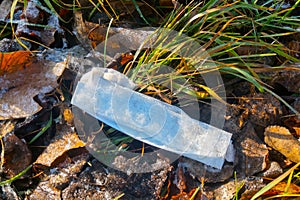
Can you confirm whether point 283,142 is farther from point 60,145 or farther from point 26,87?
point 26,87

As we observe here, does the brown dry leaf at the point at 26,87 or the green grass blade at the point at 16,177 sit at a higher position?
the brown dry leaf at the point at 26,87

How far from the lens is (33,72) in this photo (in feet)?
4.74

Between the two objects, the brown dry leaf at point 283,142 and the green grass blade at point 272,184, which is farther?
the brown dry leaf at point 283,142

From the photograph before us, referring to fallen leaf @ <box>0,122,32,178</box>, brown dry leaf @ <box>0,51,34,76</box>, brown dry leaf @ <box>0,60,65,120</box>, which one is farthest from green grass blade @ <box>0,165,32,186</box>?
brown dry leaf @ <box>0,51,34,76</box>

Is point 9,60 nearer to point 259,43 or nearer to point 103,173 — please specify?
point 103,173

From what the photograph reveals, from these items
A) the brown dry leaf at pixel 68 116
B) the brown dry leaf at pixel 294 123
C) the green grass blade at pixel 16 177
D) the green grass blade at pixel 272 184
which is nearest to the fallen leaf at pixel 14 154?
the green grass blade at pixel 16 177

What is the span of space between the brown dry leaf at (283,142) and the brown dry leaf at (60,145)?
67 cm

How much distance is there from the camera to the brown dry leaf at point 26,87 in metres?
1.41

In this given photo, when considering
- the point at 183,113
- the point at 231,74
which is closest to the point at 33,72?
the point at 183,113

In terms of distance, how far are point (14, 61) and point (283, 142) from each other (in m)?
1.00

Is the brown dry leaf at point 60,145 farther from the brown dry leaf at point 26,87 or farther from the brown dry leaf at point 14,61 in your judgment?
the brown dry leaf at point 14,61

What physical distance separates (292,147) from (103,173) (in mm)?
669

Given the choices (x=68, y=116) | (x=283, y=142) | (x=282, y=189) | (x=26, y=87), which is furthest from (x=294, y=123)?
(x=26, y=87)

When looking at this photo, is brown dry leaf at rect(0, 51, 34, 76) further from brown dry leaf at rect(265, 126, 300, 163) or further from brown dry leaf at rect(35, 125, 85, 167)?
brown dry leaf at rect(265, 126, 300, 163)
